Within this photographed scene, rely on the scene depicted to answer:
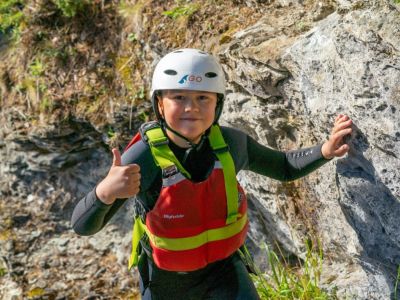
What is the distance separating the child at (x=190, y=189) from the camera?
3.64 metres

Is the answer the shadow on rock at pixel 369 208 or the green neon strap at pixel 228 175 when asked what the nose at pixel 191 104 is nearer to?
the green neon strap at pixel 228 175

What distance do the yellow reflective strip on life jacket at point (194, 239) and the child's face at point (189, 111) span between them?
63cm

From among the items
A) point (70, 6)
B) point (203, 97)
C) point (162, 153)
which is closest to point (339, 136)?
point (203, 97)

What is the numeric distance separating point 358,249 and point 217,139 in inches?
57.9

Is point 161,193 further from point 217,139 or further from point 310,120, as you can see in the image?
point 310,120

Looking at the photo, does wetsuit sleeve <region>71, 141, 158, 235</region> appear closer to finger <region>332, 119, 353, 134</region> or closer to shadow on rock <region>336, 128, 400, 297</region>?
finger <region>332, 119, 353, 134</region>

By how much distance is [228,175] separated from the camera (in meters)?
3.71

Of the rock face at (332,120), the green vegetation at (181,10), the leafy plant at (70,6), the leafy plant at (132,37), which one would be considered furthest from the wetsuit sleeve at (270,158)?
the leafy plant at (70,6)

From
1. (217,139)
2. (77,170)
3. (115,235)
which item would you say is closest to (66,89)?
(77,170)

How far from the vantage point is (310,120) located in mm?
4184

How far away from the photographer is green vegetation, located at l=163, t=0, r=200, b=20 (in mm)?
5721

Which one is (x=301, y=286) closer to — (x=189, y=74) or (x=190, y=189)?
(x=190, y=189)

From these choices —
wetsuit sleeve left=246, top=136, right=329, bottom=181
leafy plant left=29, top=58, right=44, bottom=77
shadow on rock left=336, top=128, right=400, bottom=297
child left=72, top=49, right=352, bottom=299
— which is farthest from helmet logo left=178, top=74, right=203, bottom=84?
leafy plant left=29, top=58, right=44, bottom=77

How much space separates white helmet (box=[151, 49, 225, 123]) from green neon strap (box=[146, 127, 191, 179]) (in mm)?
288
